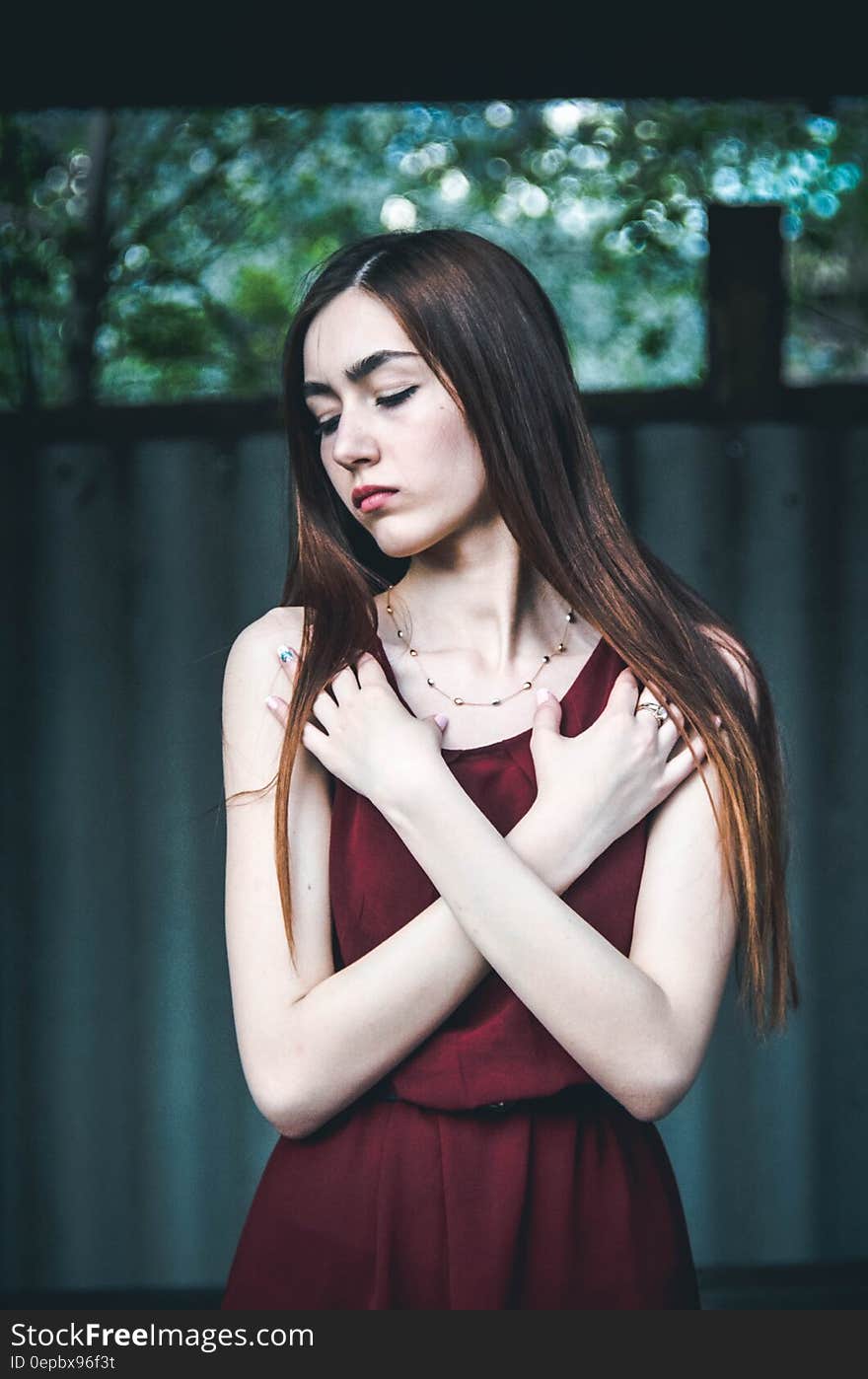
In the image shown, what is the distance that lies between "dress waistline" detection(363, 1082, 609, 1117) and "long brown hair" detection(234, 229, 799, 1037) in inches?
8.6

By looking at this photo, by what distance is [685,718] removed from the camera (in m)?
1.68

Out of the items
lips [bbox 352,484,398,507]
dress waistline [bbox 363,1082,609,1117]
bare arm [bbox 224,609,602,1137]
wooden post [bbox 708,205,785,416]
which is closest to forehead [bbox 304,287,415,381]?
lips [bbox 352,484,398,507]

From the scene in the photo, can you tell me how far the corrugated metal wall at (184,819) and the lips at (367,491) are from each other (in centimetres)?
145

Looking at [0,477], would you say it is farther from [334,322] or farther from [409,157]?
[409,157]

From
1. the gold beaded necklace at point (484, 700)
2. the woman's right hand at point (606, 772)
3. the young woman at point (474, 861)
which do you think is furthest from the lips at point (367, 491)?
the woman's right hand at point (606, 772)

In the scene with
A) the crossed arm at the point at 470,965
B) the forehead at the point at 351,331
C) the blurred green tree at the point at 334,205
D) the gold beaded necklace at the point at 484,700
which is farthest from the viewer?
the blurred green tree at the point at 334,205

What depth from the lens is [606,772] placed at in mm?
1585

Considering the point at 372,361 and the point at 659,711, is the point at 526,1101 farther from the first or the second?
the point at 372,361

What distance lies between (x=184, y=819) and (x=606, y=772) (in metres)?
1.75

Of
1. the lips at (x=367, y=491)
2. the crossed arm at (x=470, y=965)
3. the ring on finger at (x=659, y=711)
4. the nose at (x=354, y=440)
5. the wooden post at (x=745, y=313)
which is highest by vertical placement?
the wooden post at (x=745, y=313)

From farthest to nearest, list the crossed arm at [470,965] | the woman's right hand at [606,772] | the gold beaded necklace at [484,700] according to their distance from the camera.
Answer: the gold beaded necklace at [484,700], the woman's right hand at [606,772], the crossed arm at [470,965]

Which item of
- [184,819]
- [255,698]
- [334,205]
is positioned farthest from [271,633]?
[334,205]

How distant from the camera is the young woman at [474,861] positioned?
150 centimetres

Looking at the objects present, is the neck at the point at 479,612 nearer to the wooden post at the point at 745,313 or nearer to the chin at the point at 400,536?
the chin at the point at 400,536
